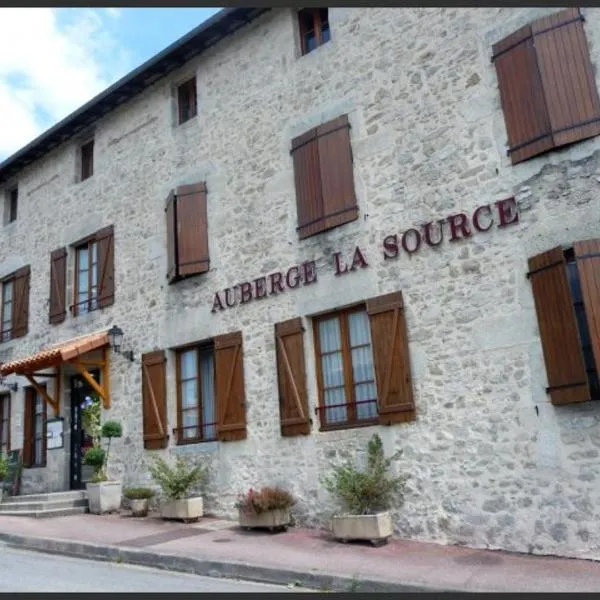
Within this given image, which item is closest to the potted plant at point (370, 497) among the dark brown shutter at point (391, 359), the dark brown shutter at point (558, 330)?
the dark brown shutter at point (391, 359)

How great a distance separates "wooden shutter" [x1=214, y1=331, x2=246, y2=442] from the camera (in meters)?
9.86

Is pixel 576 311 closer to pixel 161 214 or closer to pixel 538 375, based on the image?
pixel 538 375

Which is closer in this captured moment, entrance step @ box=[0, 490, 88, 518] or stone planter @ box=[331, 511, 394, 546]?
stone planter @ box=[331, 511, 394, 546]

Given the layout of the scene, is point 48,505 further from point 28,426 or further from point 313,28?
point 313,28

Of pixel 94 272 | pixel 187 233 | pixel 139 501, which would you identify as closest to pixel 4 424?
pixel 94 272

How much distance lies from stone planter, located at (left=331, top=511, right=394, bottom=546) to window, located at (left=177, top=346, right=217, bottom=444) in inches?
119

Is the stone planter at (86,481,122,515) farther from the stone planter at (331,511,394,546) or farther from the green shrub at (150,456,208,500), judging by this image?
the stone planter at (331,511,394,546)

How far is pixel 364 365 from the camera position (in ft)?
29.0

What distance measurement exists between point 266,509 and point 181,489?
6.13 ft

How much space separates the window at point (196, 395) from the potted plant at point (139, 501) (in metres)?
0.95

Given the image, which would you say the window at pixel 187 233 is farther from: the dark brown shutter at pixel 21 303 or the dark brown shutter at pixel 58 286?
the dark brown shutter at pixel 21 303

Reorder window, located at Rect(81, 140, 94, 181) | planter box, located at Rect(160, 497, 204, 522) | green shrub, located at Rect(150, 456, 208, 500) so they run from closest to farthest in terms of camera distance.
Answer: planter box, located at Rect(160, 497, 204, 522)
green shrub, located at Rect(150, 456, 208, 500)
window, located at Rect(81, 140, 94, 181)

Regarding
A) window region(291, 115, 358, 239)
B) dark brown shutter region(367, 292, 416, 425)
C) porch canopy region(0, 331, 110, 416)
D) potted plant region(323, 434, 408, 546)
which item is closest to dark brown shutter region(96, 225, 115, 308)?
porch canopy region(0, 331, 110, 416)

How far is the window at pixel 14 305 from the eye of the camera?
14305mm
